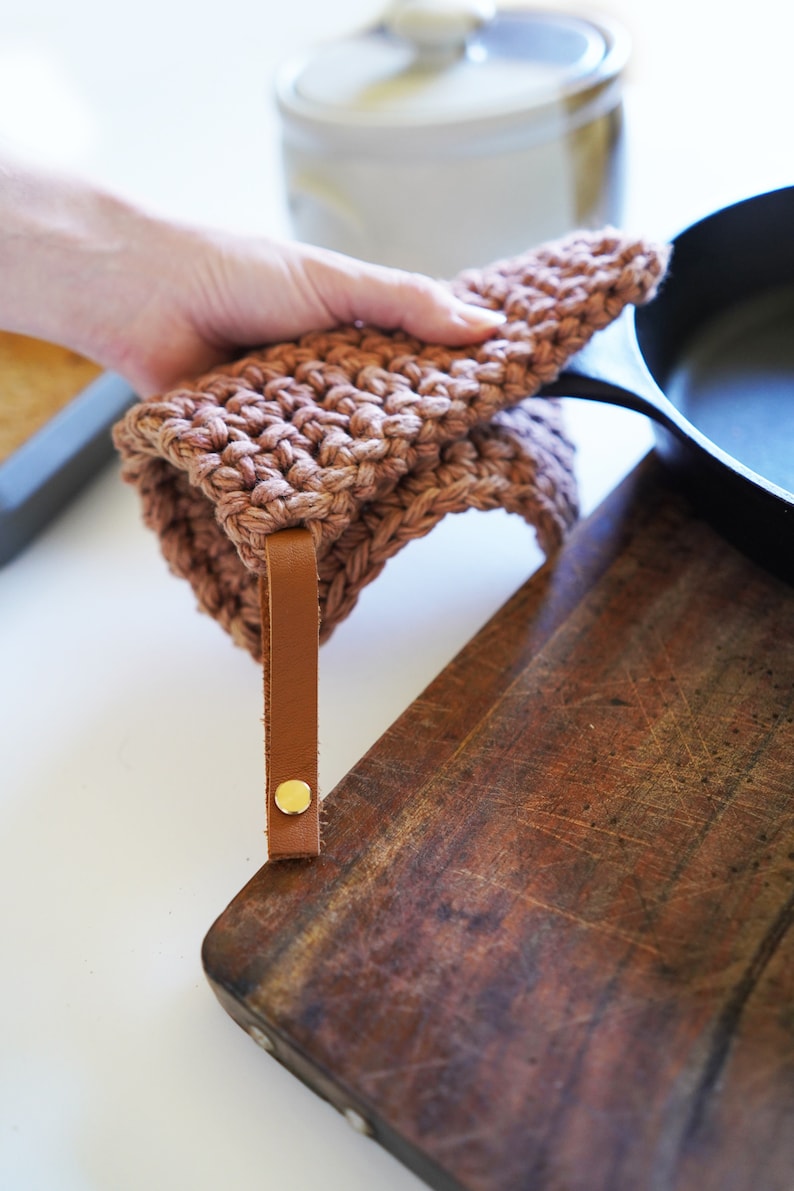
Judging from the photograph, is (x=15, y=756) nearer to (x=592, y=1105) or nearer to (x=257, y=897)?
(x=257, y=897)

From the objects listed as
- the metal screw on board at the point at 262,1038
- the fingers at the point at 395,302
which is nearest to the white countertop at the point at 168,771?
the metal screw on board at the point at 262,1038

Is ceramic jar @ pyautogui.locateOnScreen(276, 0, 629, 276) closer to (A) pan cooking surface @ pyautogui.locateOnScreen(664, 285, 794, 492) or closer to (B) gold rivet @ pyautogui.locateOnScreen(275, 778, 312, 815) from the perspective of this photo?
(A) pan cooking surface @ pyautogui.locateOnScreen(664, 285, 794, 492)

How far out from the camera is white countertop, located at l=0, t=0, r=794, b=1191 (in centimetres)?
35

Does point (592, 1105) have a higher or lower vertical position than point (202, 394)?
lower

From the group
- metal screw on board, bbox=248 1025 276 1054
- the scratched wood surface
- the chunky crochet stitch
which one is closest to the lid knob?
the chunky crochet stitch

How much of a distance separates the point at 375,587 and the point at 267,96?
66 cm

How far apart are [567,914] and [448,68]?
1.63 feet

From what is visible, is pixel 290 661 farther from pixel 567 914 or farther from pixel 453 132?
pixel 453 132

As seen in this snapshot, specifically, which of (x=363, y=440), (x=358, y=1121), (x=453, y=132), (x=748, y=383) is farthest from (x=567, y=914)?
(x=453, y=132)

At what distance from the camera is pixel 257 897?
13.8 inches

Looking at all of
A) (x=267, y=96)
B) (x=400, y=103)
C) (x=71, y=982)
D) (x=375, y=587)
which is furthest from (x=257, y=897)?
(x=267, y=96)

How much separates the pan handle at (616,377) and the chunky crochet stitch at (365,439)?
0.01m

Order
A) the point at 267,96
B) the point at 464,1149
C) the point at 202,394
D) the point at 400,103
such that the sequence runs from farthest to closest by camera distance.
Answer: the point at 267,96
the point at 400,103
the point at 202,394
the point at 464,1149

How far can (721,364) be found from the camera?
52cm
